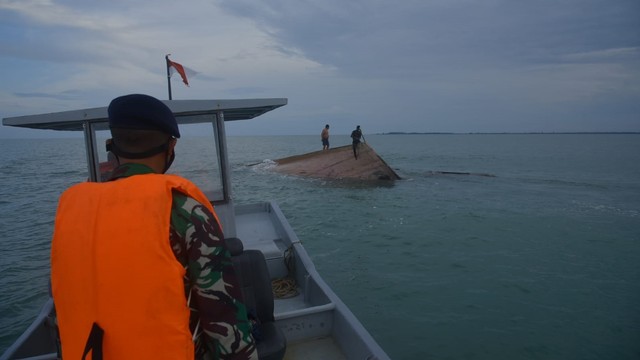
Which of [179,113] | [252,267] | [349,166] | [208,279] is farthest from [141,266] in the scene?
[349,166]

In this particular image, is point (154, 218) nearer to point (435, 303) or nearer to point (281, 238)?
point (281, 238)

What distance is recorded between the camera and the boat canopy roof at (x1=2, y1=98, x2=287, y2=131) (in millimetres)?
4578

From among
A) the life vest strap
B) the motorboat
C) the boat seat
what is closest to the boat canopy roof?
the motorboat

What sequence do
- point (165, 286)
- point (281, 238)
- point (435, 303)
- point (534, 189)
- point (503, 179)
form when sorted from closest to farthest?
point (165, 286) < point (281, 238) < point (435, 303) < point (534, 189) < point (503, 179)

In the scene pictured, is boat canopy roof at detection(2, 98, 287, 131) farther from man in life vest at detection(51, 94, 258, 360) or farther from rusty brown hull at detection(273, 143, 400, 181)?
rusty brown hull at detection(273, 143, 400, 181)

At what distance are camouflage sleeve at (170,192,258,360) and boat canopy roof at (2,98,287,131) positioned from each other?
3500 mm

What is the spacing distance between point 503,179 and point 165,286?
28602mm

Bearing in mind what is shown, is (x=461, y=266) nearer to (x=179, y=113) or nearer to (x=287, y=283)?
(x=287, y=283)

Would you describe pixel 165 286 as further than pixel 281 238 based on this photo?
No

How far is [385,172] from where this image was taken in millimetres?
23156

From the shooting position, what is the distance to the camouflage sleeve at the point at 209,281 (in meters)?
1.56

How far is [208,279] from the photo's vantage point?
1570 mm

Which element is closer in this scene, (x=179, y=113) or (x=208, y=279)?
(x=208, y=279)

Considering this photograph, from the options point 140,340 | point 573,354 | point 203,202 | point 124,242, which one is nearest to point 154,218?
point 124,242
